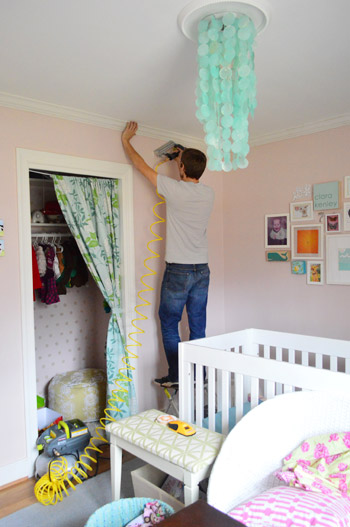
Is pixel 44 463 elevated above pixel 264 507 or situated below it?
below

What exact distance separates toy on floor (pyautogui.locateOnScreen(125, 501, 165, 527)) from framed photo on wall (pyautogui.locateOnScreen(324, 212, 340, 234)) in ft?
7.50

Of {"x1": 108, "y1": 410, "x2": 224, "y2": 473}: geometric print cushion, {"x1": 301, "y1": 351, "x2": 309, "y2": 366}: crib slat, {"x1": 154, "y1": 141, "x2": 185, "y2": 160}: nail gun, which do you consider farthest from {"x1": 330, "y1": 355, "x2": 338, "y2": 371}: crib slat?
{"x1": 154, "y1": 141, "x2": 185, "y2": 160}: nail gun

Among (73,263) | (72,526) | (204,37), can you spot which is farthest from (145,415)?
(204,37)

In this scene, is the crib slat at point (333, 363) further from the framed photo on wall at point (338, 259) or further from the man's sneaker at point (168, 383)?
the man's sneaker at point (168, 383)

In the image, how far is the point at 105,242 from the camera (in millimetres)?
3162

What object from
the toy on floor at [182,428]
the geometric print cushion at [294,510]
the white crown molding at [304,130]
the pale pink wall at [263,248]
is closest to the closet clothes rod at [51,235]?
the pale pink wall at [263,248]

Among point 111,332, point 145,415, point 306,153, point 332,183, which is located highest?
point 306,153

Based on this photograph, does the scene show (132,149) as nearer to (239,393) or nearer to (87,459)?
(239,393)

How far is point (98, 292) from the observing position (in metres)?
4.06

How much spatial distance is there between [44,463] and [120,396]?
708 mm

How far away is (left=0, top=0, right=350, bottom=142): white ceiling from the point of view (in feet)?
5.62

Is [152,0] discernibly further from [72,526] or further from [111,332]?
[72,526]

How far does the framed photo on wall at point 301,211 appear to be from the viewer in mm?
3289

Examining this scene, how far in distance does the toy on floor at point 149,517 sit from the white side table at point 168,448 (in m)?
0.14
